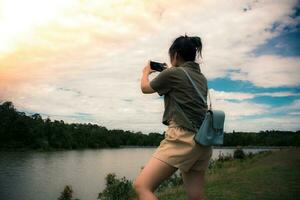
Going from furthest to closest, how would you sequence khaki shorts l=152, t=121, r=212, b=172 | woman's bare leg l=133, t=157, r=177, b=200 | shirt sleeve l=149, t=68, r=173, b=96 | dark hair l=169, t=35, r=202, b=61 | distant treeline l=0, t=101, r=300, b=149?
1. distant treeline l=0, t=101, r=300, b=149
2. dark hair l=169, t=35, r=202, b=61
3. shirt sleeve l=149, t=68, r=173, b=96
4. khaki shorts l=152, t=121, r=212, b=172
5. woman's bare leg l=133, t=157, r=177, b=200

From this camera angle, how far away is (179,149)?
3.15 meters

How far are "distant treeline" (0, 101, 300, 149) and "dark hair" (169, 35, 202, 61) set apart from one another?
8867 centimetres

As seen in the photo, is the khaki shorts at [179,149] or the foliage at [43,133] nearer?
the khaki shorts at [179,149]

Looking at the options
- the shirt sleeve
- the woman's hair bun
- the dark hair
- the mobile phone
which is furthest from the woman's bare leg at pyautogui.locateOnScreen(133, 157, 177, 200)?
the woman's hair bun

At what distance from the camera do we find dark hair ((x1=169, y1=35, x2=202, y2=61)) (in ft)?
11.0

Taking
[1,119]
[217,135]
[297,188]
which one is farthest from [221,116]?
[1,119]

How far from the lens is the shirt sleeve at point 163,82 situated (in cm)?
324

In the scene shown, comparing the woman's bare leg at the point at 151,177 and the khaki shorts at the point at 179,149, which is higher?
the khaki shorts at the point at 179,149

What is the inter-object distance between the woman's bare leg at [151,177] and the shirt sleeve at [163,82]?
0.57m

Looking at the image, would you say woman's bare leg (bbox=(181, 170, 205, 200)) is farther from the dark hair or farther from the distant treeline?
the distant treeline

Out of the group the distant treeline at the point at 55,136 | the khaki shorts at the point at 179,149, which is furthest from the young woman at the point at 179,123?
the distant treeline at the point at 55,136

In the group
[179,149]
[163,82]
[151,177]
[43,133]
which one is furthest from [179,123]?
[43,133]

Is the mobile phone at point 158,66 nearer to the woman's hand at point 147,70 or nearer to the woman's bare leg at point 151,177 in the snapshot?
the woman's hand at point 147,70

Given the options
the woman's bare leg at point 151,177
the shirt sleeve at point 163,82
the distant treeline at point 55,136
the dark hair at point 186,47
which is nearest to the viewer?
the woman's bare leg at point 151,177
